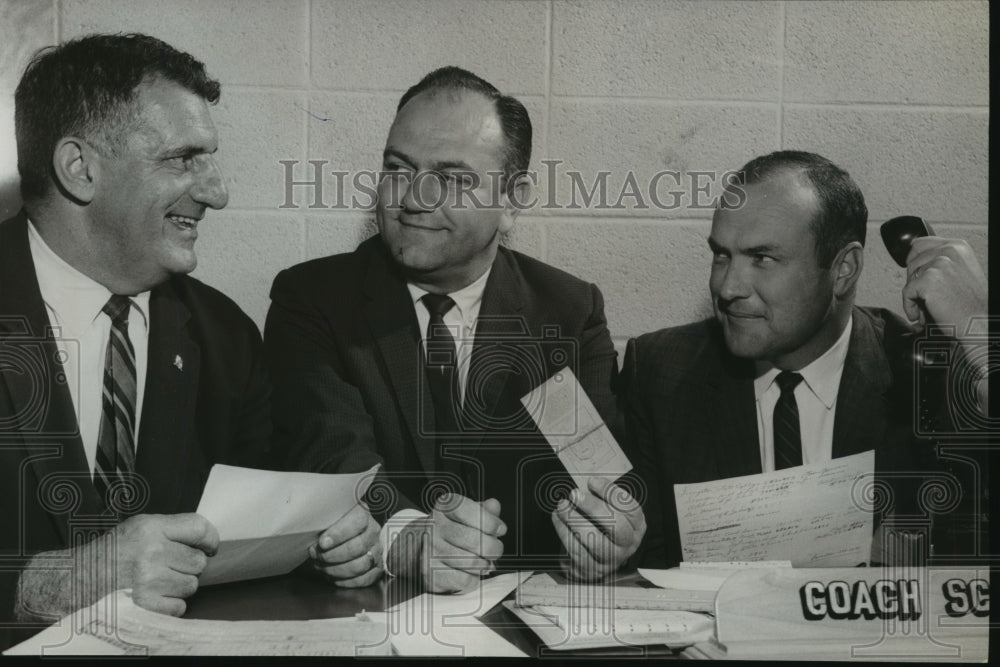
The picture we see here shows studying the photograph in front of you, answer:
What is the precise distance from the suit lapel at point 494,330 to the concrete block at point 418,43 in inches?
14.5

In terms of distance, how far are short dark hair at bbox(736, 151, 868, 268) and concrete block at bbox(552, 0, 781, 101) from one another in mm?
133

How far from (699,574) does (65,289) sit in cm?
134

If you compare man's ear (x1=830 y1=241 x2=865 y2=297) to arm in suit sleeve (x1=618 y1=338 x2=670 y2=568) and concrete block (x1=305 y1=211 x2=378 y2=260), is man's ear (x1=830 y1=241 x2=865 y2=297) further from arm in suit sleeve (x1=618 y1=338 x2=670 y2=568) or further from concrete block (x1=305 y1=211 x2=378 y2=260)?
concrete block (x1=305 y1=211 x2=378 y2=260)

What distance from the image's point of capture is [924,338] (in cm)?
213

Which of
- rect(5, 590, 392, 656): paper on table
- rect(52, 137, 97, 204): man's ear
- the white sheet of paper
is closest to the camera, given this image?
rect(5, 590, 392, 656): paper on table

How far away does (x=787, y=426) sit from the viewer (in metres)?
2.11

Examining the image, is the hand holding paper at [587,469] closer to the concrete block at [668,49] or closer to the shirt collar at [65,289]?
the concrete block at [668,49]

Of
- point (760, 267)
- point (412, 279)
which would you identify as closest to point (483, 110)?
point (412, 279)

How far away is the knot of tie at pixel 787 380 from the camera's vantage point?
2.12m

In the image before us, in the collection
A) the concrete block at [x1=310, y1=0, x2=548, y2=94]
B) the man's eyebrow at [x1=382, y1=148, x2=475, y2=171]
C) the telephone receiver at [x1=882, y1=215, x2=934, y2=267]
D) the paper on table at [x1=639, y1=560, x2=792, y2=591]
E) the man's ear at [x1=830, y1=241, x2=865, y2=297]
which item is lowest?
the paper on table at [x1=639, y1=560, x2=792, y2=591]

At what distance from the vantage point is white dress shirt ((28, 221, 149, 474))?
2.02 meters

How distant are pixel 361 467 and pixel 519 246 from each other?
54cm

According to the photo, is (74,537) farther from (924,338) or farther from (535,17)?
(924,338)

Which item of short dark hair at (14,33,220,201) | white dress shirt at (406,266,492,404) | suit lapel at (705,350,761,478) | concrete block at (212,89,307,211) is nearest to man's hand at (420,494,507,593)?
white dress shirt at (406,266,492,404)
